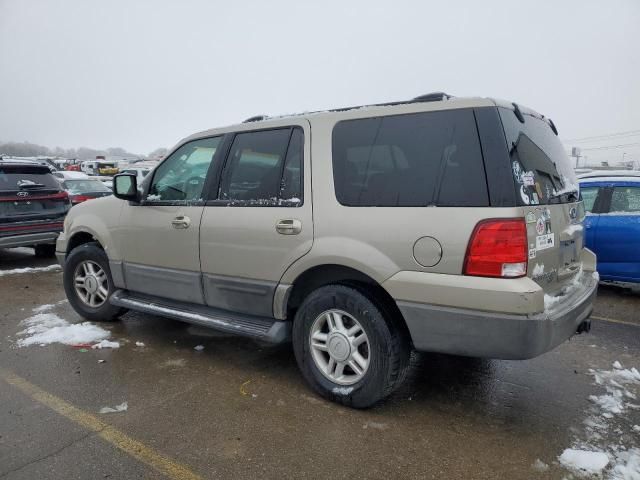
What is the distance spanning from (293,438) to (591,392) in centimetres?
222

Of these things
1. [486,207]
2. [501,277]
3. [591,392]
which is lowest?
[591,392]

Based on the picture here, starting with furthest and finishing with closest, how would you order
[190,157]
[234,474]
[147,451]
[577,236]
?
[190,157]
[577,236]
[147,451]
[234,474]

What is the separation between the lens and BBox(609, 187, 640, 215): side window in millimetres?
5820

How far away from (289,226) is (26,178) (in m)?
6.96

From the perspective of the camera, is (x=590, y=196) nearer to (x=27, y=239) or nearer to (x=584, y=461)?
(x=584, y=461)

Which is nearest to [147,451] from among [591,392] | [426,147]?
[426,147]

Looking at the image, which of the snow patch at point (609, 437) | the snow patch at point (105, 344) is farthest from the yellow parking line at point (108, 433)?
the snow patch at point (609, 437)

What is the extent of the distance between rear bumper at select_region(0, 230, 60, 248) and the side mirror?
4.53 meters

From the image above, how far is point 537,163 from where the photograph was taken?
9.33 feet

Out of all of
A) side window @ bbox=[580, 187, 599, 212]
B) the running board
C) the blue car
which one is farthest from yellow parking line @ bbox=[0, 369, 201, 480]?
side window @ bbox=[580, 187, 599, 212]

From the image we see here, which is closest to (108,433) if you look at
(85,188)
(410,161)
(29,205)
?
(410,161)

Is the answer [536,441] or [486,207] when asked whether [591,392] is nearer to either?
[536,441]

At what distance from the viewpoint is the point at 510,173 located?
2514mm

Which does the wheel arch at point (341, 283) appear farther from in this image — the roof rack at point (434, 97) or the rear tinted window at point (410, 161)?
the roof rack at point (434, 97)
